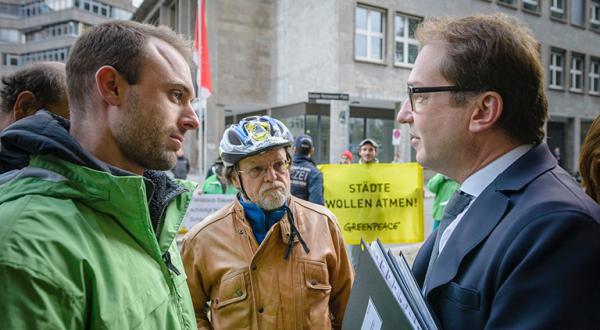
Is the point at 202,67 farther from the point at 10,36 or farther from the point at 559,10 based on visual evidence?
the point at 10,36

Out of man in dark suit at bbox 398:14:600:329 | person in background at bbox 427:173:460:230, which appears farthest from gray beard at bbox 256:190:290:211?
person in background at bbox 427:173:460:230

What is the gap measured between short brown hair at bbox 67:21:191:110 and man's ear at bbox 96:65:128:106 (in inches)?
0.7

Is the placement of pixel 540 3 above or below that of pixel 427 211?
above

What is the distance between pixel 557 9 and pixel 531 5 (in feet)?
8.42

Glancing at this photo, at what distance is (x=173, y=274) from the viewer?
4.93ft

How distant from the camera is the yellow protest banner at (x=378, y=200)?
609cm

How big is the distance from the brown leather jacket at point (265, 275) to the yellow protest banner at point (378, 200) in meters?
3.71

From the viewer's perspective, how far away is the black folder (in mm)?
1184

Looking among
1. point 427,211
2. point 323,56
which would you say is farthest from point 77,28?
point 427,211

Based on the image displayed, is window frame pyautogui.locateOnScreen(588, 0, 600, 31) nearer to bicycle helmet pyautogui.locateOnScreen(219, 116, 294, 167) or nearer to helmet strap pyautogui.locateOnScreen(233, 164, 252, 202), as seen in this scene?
bicycle helmet pyautogui.locateOnScreen(219, 116, 294, 167)

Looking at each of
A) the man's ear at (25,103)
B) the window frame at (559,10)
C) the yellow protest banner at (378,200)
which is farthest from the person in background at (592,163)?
the window frame at (559,10)

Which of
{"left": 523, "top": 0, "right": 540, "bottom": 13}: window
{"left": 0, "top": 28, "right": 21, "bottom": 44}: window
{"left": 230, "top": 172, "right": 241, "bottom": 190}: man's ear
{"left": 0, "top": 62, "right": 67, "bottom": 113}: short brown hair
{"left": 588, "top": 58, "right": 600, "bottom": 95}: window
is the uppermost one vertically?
{"left": 0, "top": 28, "right": 21, "bottom": 44}: window

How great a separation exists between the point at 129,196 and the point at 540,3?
2942 centimetres

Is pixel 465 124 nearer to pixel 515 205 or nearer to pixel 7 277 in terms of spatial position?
pixel 515 205
